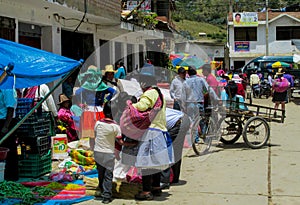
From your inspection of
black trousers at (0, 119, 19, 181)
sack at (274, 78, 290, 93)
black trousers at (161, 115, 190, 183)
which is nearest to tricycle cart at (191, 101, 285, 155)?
black trousers at (161, 115, 190, 183)

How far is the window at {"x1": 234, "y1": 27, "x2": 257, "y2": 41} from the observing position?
Result: 1769 inches

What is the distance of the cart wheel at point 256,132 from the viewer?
9.37 meters

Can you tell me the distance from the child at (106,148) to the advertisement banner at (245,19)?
131 feet

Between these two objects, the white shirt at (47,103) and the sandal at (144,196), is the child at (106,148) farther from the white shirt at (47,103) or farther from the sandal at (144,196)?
the white shirt at (47,103)

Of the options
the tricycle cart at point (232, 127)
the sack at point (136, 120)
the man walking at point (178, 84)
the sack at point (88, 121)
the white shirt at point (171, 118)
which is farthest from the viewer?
the man walking at point (178, 84)

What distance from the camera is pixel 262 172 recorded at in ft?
24.8

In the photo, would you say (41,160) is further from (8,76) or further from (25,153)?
(8,76)

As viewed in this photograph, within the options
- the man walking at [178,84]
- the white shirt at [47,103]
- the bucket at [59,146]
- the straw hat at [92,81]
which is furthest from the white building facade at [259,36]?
the white shirt at [47,103]

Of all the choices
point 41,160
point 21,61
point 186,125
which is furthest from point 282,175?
point 21,61

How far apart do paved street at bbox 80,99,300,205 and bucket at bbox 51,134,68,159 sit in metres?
2.28

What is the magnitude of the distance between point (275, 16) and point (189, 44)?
686 inches

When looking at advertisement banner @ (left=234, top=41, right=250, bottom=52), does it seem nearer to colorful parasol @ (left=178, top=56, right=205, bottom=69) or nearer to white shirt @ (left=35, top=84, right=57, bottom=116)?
colorful parasol @ (left=178, top=56, right=205, bottom=69)

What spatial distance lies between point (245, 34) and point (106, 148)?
41.0m

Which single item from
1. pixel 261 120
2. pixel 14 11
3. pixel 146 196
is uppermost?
pixel 14 11
